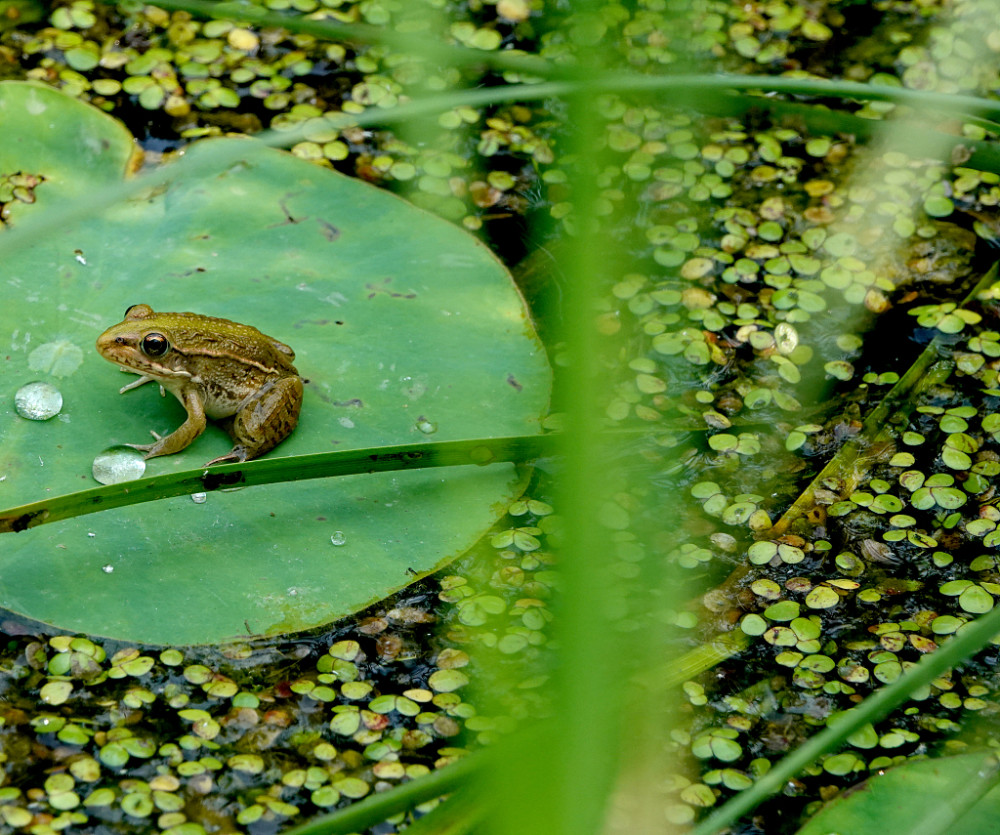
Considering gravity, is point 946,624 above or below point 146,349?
below

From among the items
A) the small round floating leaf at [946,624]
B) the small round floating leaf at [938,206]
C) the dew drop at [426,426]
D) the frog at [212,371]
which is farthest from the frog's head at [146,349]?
the small round floating leaf at [938,206]

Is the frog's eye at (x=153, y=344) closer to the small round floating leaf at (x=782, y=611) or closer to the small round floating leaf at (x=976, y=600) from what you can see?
the small round floating leaf at (x=782, y=611)

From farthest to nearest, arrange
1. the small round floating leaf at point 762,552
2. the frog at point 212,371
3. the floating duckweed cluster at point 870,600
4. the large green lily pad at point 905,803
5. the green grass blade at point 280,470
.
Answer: the small round floating leaf at point 762,552 → the frog at point 212,371 → the floating duckweed cluster at point 870,600 → the green grass blade at point 280,470 → the large green lily pad at point 905,803

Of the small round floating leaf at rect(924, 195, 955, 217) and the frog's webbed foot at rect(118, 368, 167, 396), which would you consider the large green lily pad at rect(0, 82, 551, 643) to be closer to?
the frog's webbed foot at rect(118, 368, 167, 396)

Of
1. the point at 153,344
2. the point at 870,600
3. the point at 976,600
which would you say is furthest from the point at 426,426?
the point at 976,600

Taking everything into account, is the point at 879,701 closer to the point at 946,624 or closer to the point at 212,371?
the point at 946,624

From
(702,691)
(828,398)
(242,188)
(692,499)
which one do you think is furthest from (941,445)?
(242,188)
